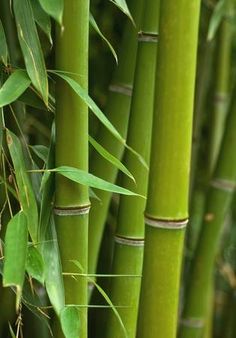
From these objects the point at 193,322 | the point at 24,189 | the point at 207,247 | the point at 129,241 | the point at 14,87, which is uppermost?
the point at 14,87

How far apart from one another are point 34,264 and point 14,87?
17 cm

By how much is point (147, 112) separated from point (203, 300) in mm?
525

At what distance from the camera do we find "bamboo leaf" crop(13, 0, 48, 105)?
23.4 inches

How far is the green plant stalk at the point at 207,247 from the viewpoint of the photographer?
1096 millimetres

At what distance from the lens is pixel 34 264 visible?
0.60 metres

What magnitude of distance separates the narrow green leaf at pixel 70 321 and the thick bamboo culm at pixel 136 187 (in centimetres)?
20

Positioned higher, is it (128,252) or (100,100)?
(100,100)

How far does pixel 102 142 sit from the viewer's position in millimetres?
841

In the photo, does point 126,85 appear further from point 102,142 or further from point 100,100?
point 100,100

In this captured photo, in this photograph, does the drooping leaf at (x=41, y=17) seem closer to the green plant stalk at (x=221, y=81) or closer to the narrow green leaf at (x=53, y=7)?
the narrow green leaf at (x=53, y=7)

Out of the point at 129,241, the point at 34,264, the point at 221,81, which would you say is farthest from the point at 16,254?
the point at 221,81

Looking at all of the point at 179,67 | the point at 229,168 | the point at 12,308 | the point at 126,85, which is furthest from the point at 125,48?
the point at 12,308

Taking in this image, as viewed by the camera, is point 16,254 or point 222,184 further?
point 222,184

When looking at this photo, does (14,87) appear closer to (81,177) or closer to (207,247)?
(81,177)
